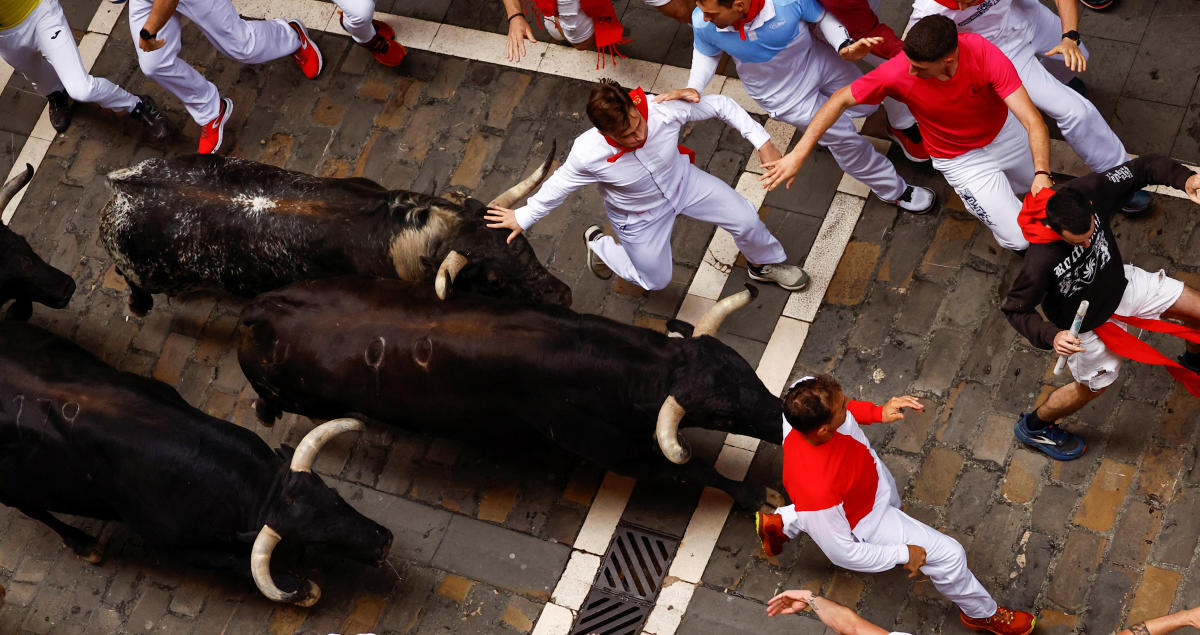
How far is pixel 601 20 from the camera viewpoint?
33.2 feet

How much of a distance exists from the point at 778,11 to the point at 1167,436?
365 cm

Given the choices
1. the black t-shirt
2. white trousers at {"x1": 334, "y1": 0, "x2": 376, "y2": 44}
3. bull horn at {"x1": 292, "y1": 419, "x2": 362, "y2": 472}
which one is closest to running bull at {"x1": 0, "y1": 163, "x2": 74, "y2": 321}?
white trousers at {"x1": 334, "y1": 0, "x2": 376, "y2": 44}

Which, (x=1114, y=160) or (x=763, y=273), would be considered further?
(x=763, y=273)

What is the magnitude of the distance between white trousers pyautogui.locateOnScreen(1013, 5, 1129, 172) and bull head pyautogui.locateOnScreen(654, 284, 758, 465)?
7.35 feet

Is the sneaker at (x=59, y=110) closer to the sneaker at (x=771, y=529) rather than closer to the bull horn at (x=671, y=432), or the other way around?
the bull horn at (x=671, y=432)

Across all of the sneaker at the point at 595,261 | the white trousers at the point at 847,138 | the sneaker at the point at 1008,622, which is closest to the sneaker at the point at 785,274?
the white trousers at the point at 847,138

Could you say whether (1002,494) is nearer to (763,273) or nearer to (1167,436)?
(1167,436)

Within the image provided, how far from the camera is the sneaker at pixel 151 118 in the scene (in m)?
11.0

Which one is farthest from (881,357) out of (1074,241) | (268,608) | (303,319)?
(268,608)

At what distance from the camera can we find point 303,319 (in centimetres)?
848

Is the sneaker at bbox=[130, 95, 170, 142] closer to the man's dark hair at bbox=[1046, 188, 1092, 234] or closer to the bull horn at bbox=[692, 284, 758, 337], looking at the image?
the bull horn at bbox=[692, 284, 758, 337]

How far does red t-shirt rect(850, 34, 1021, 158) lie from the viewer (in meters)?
7.12

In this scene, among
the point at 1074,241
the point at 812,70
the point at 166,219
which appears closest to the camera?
the point at 1074,241

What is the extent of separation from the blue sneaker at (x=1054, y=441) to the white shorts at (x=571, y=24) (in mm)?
4441
